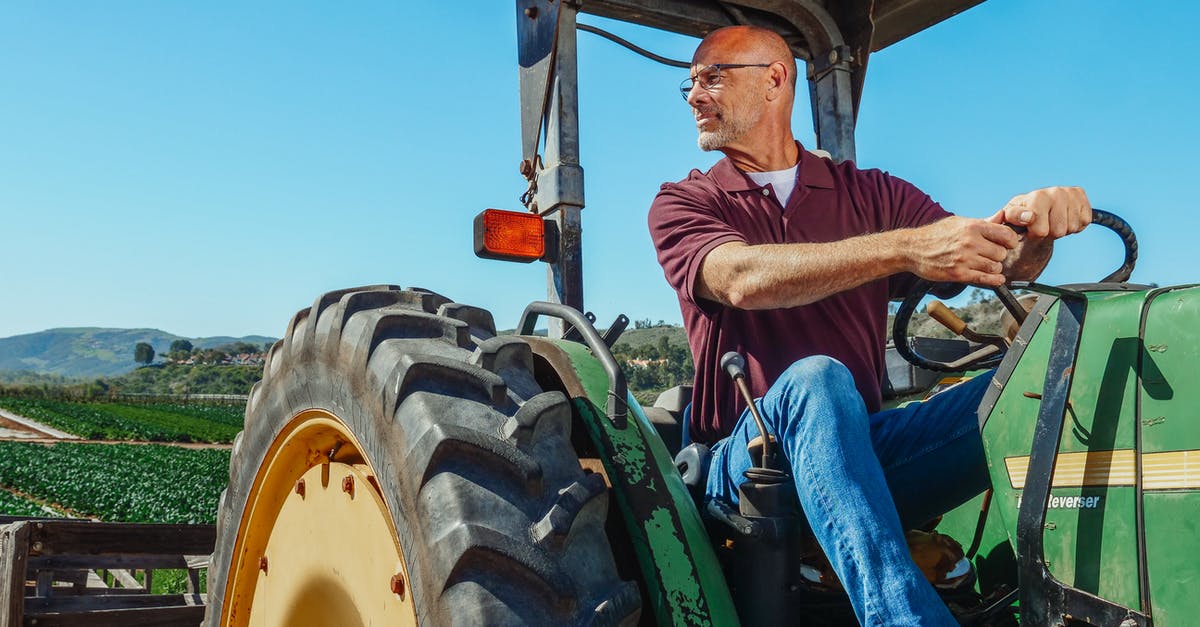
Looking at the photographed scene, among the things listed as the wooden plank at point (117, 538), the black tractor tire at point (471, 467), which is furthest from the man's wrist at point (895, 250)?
the wooden plank at point (117, 538)

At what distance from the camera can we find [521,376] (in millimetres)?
1854

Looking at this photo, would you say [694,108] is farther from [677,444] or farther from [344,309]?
[344,309]

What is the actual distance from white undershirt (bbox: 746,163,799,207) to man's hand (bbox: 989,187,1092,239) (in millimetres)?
817

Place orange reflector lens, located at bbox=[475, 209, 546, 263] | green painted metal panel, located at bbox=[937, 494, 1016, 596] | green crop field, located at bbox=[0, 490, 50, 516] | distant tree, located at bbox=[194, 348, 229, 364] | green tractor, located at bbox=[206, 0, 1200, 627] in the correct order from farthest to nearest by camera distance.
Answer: distant tree, located at bbox=[194, 348, 229, 364] < green crop field, located at bbox=[0, 490, 50, 516] < orange reflector lens, located at bbox=[475, 209, 546, 263] < green painted metal panel, located at bbox=[937, 494, 1016, 596] < green tractor, located at bbox=[206, 0, 1200, 627]

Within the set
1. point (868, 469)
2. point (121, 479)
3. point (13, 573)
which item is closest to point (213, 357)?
point (121, 479)

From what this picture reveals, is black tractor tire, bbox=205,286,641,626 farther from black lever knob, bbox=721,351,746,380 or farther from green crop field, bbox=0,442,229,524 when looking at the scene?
green crop field, bbox=0,442,229,524

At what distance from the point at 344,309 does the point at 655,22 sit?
1859mm

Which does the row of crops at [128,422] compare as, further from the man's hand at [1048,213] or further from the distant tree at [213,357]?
the distant tree at [213,357]

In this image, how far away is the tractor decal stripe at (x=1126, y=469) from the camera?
136cm

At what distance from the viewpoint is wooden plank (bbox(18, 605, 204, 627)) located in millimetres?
3688

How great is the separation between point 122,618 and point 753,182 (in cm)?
295

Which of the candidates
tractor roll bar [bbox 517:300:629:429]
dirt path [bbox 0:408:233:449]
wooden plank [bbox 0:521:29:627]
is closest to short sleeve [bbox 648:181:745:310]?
tractor roll bar [bbox 517:300:629:429]

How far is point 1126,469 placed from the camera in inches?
56.2

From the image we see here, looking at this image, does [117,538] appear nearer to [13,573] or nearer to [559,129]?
[13,573]
